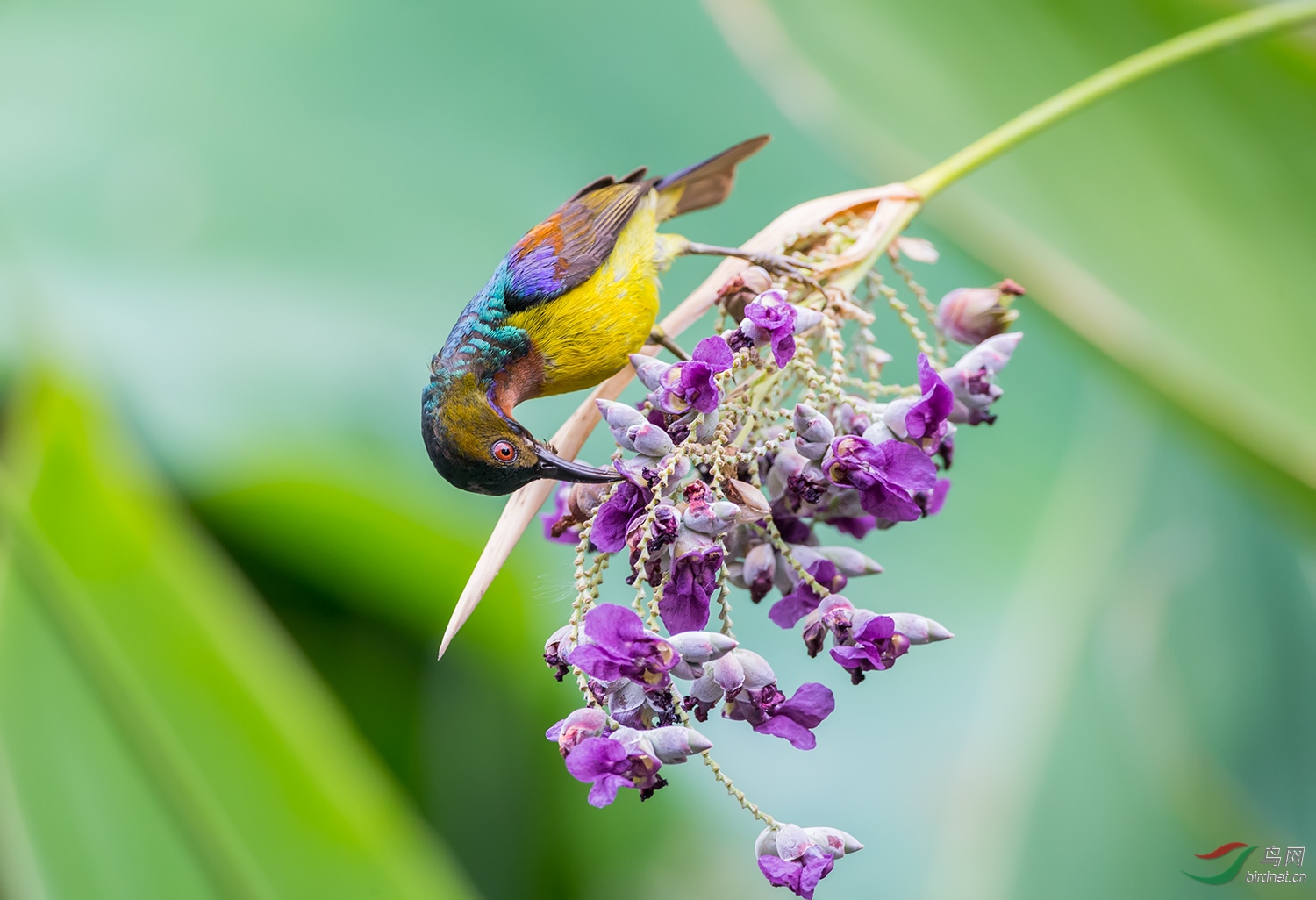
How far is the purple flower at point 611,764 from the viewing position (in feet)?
2.55

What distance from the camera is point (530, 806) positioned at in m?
2.59

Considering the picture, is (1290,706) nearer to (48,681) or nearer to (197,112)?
(48,681)

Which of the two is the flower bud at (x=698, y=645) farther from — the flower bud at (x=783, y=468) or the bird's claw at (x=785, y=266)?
the bird's claw at (x=785, y=266)

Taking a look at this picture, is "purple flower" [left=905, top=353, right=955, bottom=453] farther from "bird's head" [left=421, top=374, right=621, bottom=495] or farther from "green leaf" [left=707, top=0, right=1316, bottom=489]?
"green leaf" [left=707, top=0, right=1316, bottom=489]

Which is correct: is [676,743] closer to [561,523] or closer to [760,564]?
[760,564]

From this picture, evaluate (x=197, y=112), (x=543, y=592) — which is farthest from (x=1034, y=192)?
(x=197, y=112)

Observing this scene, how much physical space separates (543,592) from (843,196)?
57cm

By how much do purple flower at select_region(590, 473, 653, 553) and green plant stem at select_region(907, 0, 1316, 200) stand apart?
0.50 metres

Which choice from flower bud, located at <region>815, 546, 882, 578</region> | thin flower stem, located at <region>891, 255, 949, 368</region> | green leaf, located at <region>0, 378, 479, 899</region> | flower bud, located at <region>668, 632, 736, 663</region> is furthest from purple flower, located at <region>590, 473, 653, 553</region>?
green leaf, located at <region>0, 378, 479, 899</region>

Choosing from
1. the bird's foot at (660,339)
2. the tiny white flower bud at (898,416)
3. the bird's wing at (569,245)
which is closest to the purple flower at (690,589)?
the tiny white flower bud at (898,416)

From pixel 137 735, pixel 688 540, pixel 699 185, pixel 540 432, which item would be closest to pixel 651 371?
pixel 688 540

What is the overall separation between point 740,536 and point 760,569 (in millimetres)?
53

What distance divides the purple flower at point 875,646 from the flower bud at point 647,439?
8.8 inches

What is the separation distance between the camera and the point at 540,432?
7.75 ft
